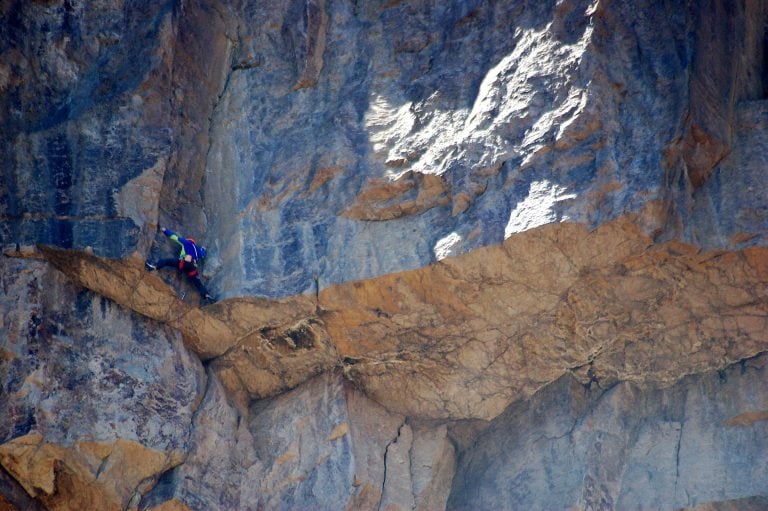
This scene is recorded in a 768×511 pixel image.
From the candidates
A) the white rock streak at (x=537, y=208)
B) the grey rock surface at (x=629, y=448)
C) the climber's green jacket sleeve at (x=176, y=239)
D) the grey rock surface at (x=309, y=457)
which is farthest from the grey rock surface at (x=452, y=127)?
the grey rock surface at (x=629, y=448)

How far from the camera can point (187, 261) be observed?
39.9ft

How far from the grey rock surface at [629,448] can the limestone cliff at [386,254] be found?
0.04 meters

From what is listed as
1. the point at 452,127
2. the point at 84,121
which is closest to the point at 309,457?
the point at 452,127

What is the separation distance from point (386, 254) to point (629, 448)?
415 cm

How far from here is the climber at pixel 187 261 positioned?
12.1m

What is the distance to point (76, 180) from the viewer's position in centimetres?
1203

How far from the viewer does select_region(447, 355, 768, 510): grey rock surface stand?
11867mm

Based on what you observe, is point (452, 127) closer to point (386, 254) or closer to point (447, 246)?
point (447, 246)

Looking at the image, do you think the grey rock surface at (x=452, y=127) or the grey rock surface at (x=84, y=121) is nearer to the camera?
the grey rock surface at (x=452, y=127)

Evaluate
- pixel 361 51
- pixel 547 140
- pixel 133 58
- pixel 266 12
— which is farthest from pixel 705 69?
pixel 133 58

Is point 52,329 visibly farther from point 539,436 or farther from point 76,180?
point 539,436

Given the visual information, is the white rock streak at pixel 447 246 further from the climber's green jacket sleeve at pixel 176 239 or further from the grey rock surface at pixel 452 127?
the climber's green jacket sleeve at pixel 176 239

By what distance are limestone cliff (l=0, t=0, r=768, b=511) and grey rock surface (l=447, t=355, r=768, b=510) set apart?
36 mm

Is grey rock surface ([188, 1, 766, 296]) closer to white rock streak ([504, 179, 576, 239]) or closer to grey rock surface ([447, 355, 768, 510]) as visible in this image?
white rock streak ([504, 179, 576, 239])
